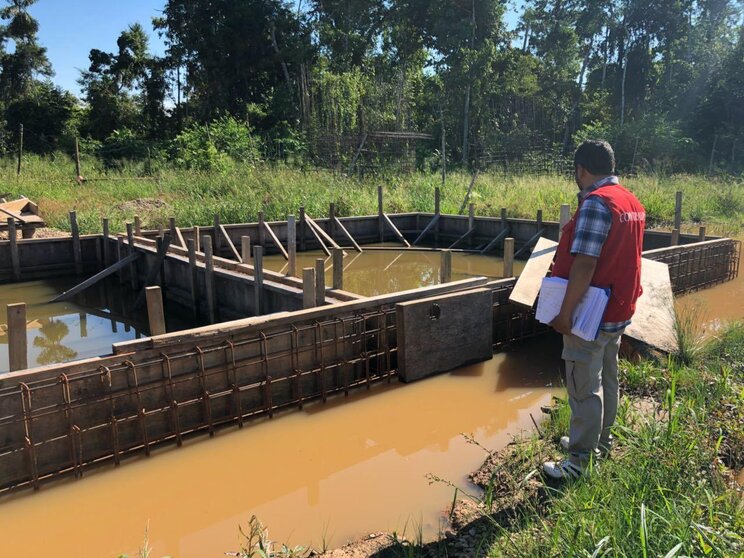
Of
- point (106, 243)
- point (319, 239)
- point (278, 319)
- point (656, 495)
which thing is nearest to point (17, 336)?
point (278, 319)

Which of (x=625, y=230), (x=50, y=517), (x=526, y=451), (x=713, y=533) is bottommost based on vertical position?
(x=50, y=517)

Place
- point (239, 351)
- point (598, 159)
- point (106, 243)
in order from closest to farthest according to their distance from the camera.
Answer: point (598, 159) < point (239, 351) < point (106, 243)

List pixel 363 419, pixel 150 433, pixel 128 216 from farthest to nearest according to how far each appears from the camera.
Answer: pixel 128 216
pixel 363 419
pixel 150 433

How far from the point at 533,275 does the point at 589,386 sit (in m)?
3.03

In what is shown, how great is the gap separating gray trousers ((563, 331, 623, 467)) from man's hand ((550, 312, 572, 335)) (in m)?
Result: 0.09

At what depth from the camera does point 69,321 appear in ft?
28.9

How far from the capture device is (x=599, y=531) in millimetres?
2340

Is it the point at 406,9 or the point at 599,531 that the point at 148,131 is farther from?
the point at 599,531

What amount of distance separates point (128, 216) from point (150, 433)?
1058cm

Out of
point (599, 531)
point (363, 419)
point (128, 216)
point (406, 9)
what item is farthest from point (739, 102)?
point (599, 531)

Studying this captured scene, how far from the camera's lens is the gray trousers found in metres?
3.01

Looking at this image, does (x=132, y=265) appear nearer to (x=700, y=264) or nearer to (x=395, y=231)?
(x=395, y=231)

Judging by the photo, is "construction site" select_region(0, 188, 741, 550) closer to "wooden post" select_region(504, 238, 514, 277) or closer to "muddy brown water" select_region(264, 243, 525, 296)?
"wooden post" select_region(504, 238, 514, 277)

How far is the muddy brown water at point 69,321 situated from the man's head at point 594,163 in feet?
21.0
